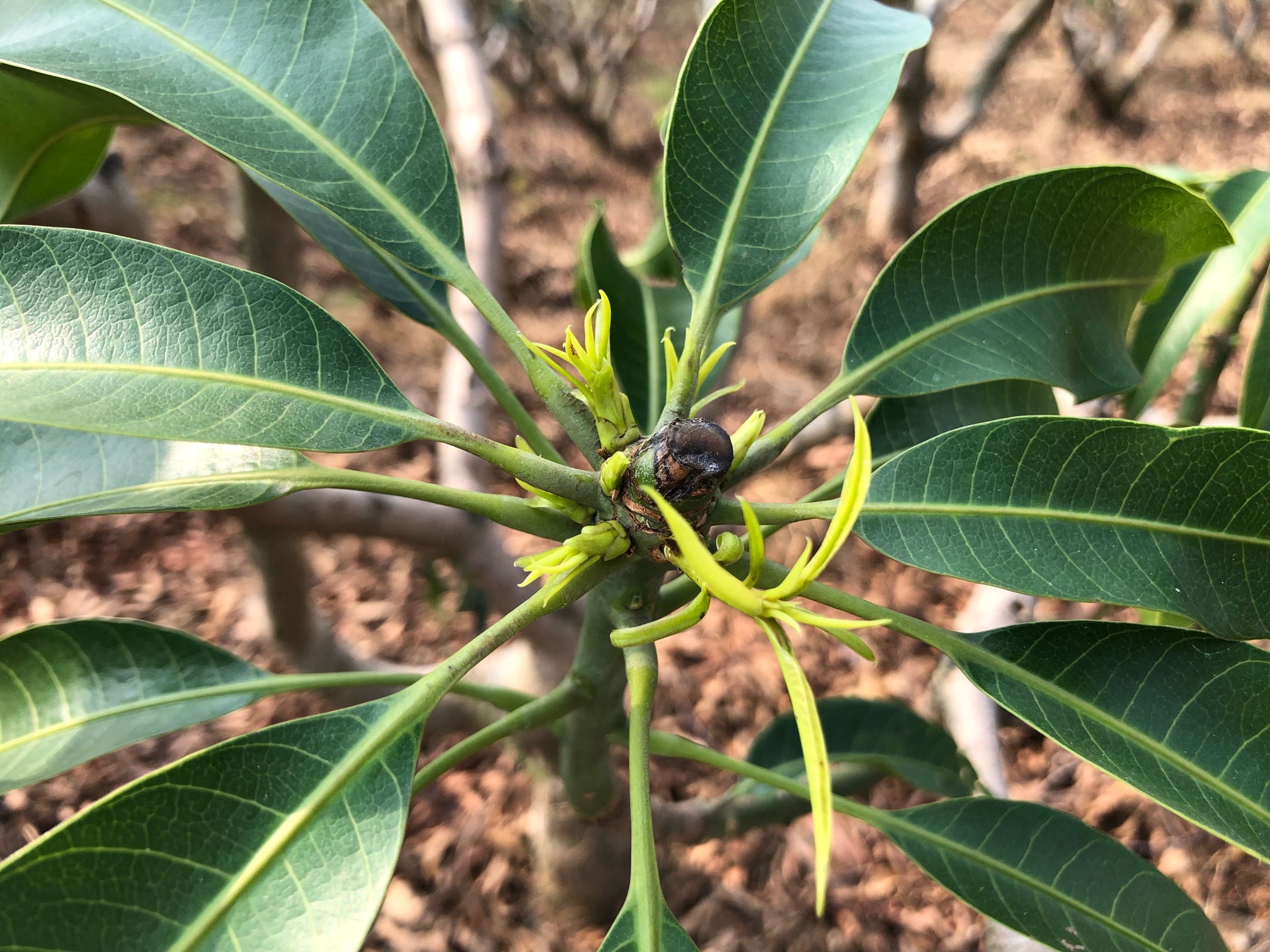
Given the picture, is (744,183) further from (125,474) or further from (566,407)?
(125,474)

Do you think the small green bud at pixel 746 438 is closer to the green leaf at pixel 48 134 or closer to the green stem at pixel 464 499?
the green stem at pixel 464 499

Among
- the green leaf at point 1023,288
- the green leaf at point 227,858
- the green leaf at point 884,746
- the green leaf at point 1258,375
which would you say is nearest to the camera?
the green leaf at point 227,858

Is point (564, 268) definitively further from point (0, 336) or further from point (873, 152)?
point (0, 336)

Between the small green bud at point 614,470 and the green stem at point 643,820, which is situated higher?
the small green bud at point 614,470

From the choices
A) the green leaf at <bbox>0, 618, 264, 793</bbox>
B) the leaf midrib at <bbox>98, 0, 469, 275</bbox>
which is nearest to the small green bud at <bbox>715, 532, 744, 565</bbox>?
the leaf midrib at <bbox>98, 0, 469, 275</bbox>

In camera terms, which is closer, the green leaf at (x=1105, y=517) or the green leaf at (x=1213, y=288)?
the green leaf at (x=1105, y=517)

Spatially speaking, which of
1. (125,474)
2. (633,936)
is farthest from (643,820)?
(125,474)

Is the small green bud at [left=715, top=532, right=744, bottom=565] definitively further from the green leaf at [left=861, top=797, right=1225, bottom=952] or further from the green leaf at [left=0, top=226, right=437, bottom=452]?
the green leaf at [left=861, top=797, right=1225, bottom=952]

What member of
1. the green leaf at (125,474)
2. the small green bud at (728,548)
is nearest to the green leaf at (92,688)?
the green leaf at (125,474)
